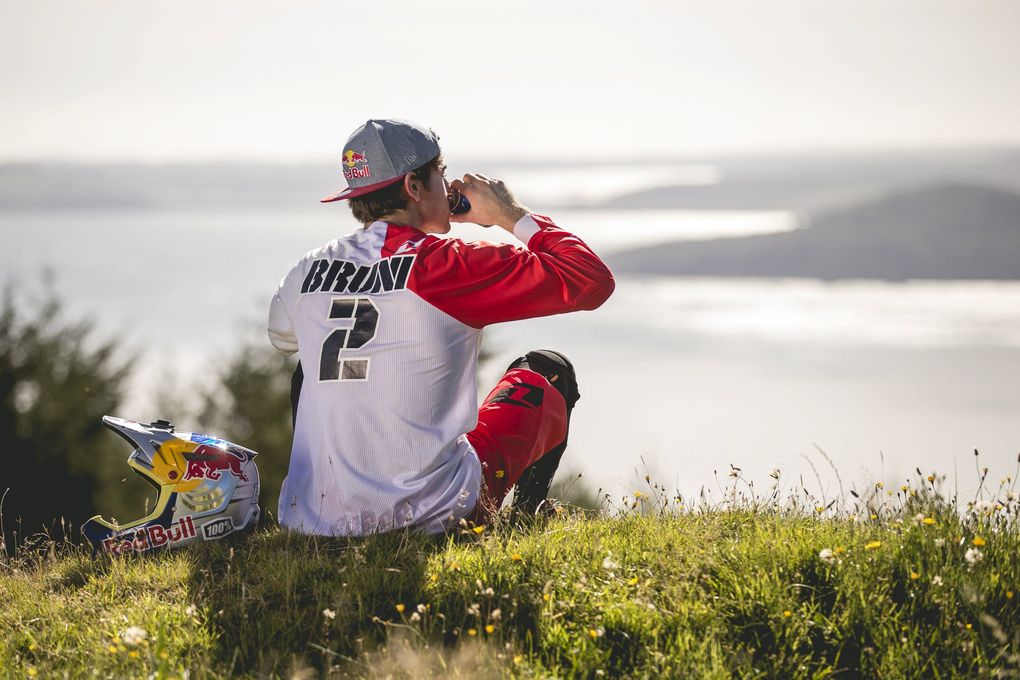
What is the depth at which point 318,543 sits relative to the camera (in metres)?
4.00

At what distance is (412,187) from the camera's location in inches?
158

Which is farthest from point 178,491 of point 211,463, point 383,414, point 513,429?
point 513,429

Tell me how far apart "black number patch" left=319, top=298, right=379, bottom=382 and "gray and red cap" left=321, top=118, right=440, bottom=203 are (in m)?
0.57

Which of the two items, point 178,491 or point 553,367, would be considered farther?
point 553,367

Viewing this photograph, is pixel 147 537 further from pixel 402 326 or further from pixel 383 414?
pixel 402 326

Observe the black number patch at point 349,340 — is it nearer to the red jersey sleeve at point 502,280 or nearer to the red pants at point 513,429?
the red jersey sleeve at point 502,280

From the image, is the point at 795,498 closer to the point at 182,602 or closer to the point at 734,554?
the point at 734,554

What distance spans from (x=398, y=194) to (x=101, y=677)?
2285 millimetres

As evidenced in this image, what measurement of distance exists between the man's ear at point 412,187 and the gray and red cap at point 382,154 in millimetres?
29

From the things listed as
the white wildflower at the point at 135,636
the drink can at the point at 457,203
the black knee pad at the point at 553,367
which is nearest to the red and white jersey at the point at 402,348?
the drink can at the point at 457,203

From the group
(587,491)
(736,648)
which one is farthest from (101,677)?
(587,491)

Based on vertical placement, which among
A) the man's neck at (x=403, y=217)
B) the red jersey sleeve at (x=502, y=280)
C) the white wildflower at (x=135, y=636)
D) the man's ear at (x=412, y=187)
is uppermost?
the man's ear at (x=412, y=187)

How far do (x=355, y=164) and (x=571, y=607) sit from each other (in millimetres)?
2181

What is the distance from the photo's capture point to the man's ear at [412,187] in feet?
13.1
